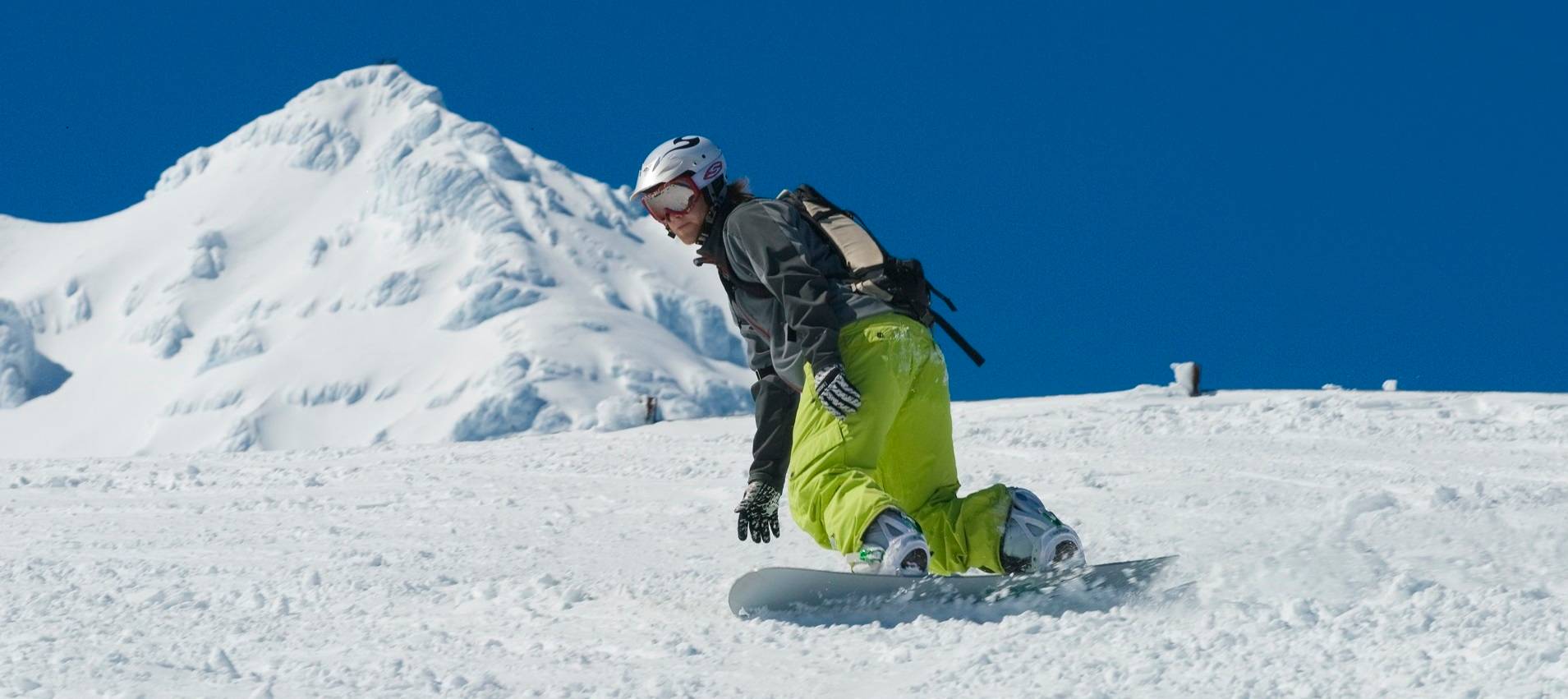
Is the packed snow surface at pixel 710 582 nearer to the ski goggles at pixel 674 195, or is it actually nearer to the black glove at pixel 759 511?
the black glove at pixel 759 511

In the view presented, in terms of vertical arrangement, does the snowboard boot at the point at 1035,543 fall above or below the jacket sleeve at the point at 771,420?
below

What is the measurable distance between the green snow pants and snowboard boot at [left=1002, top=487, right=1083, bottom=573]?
0.10 ft

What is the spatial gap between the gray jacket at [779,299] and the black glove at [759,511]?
3 centimetres

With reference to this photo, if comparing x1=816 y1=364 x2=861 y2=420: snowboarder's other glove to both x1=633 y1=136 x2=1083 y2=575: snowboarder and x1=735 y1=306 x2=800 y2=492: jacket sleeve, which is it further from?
x1=735 y1=306 x2=800 y2=492: jacket sleeve

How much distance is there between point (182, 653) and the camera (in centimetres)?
410

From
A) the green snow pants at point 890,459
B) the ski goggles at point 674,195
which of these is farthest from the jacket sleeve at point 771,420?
the ski goggles at point 674,195

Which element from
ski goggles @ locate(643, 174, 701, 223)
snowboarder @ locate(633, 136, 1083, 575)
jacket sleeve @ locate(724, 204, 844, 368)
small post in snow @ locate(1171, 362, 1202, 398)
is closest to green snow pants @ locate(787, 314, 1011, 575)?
snowboarder @ locate(633, 136, 1083, 575)

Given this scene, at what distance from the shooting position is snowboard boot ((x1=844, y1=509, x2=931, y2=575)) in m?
4.24

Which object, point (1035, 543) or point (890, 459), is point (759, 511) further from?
point (1035, 543)

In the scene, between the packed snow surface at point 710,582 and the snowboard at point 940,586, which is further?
the snowboard at point 940,586

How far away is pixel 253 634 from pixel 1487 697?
313 cm

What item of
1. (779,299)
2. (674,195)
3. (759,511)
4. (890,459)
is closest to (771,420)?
(759,511)

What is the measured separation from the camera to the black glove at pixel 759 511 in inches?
197

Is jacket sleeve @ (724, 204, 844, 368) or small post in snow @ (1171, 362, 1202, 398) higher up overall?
small post in snow @ (1171, 362, 1202, 398)
